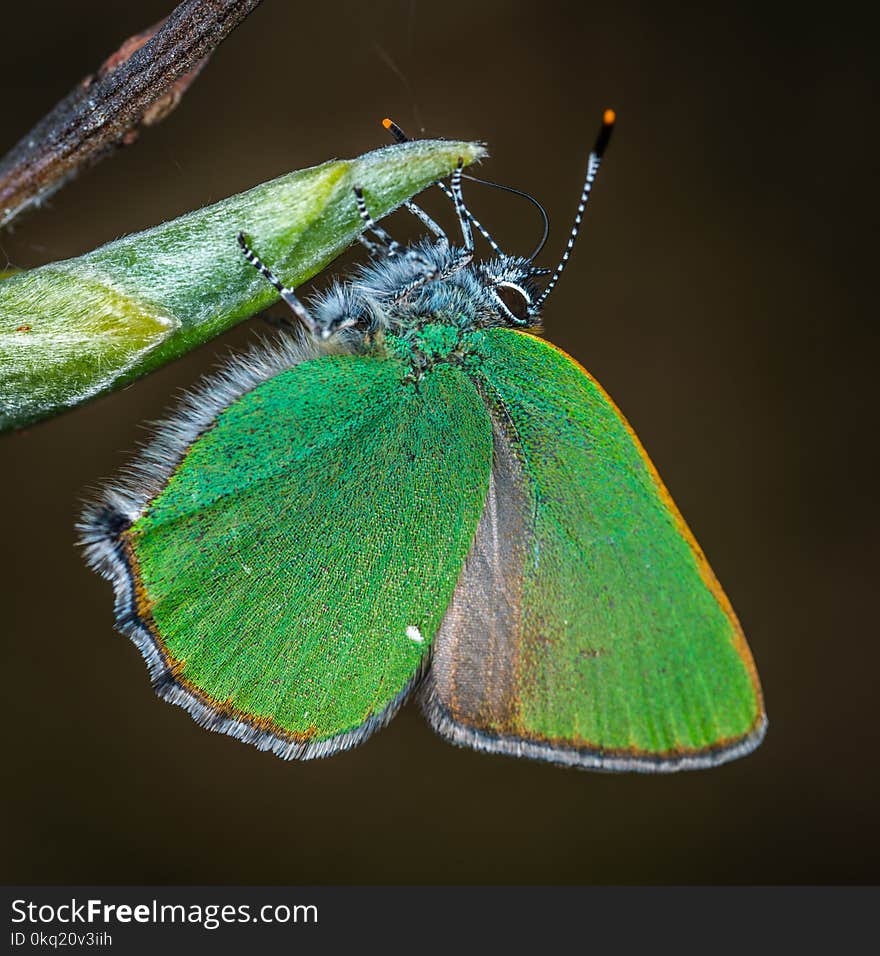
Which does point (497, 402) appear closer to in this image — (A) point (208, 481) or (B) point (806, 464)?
(A) point (208, 481)

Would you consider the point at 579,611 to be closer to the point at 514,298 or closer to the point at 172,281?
the point at 514,298

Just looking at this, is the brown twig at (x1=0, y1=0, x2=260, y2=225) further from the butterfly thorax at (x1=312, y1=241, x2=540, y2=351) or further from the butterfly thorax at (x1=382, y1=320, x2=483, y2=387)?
the butterfly thorax at (x1=382, y1=320, x2=483, y2=387)

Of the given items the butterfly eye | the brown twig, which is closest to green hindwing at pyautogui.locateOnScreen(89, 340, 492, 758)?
the butterfly eye

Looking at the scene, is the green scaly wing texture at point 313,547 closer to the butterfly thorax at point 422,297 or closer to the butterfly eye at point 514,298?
the butterfly thorax at point 422,297

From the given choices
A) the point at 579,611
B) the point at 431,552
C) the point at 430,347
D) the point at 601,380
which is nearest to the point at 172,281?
the point at 430,347

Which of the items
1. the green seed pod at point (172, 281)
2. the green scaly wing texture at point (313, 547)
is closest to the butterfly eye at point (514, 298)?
the green scaly wing texture at point (313, 547)
